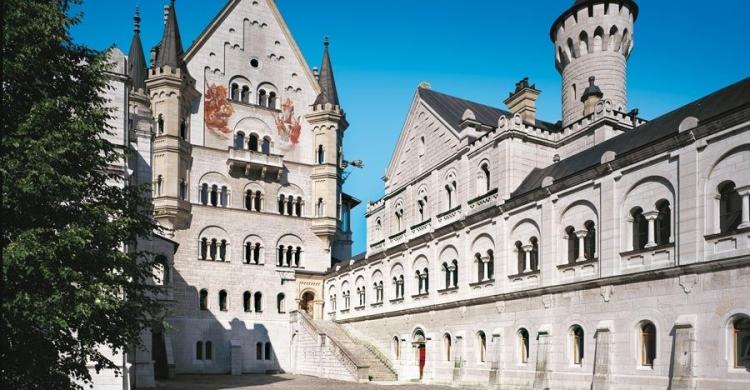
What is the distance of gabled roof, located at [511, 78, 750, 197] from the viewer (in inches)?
882

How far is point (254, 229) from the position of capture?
54.2m

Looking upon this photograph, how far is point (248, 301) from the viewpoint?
175ft

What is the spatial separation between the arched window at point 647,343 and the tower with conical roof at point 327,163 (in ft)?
117

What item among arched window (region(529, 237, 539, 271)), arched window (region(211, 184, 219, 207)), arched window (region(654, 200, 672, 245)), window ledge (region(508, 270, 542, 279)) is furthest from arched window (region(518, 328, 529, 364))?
arched window (region(211, 184, 219, 207))

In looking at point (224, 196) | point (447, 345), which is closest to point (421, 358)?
point (447, 345)

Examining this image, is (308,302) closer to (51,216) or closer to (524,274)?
(524,274)

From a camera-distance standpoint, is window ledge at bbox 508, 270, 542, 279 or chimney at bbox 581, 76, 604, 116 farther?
chimney at bbox 581, 76, 604, 116

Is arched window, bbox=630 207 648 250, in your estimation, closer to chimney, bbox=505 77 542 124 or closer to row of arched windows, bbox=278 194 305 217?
chimney, bbox=505 77 542 124

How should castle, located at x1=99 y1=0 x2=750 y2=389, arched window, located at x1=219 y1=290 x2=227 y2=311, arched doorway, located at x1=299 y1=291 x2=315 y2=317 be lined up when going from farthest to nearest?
arched doorway, located at x1=299 y1=291 x2=315 y2=317
arched window, located at x1=219 y1=290 x2=227 y2=311
castle, located at x1=99 y1=0 x2=750 y2=389

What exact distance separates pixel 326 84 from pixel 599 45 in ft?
84.6

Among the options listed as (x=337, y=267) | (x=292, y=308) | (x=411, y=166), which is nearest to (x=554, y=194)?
(x=411, y=166)

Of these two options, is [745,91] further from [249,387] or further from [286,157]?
[286,157]

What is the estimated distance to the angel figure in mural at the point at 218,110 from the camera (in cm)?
5388

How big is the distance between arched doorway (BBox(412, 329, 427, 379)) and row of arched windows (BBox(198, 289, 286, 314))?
1765 cm
